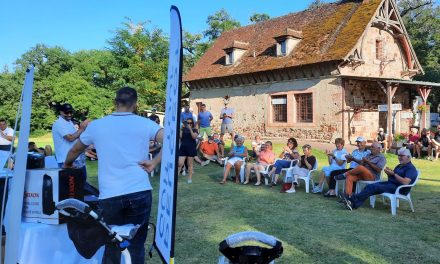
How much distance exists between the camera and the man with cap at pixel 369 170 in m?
7.83

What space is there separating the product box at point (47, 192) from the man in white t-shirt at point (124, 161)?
1.61 ft

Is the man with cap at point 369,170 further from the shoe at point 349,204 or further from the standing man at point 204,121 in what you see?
the standing man at point 204,121

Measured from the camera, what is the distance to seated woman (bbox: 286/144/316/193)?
9.16m

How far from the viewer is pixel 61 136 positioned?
5.48 m

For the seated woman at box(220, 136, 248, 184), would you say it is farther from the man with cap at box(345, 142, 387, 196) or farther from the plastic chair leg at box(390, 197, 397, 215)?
the plastic chair leg at box(390, 197, 397, 215)

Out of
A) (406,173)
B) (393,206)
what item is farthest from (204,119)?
(393,206)

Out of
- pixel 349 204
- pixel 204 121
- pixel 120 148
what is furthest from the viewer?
pixel 204 121

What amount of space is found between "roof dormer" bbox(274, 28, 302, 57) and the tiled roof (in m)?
0.22

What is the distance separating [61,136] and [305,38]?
19.3 meters

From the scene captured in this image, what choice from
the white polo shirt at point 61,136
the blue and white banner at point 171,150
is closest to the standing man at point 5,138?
the white polo shirt at point 61,136

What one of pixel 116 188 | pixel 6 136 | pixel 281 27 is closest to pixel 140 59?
pixel 281 27

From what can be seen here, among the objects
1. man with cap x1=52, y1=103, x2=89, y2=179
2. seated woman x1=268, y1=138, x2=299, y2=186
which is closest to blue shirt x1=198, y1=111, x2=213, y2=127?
seated woman x1=268, y1=138, x2=299, y2=186

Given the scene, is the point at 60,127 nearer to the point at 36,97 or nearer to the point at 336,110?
the point at 336,110

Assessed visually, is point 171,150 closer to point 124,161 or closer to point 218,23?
point 124,161
